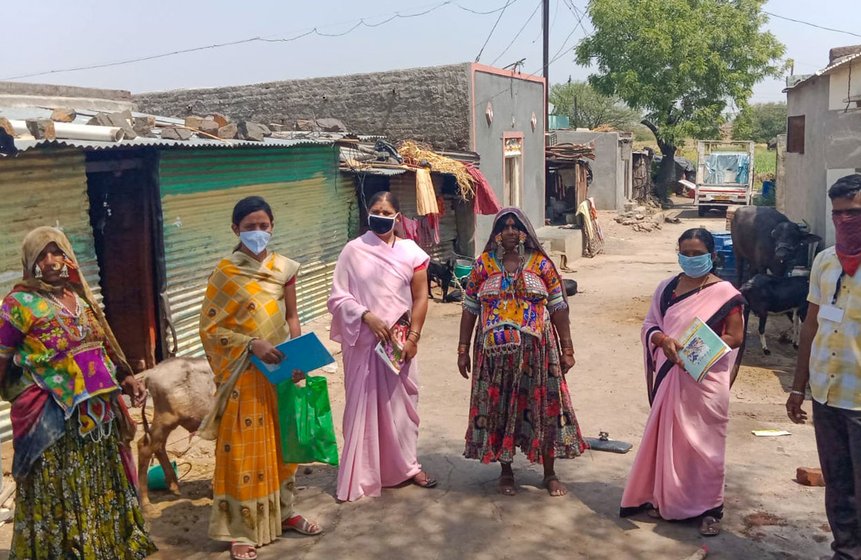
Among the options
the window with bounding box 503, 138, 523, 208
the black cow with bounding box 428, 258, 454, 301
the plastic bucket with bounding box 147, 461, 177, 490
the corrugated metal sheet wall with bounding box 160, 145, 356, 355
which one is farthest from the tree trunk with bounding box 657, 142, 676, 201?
the plastic bucket with bounding box 147, 461, 177, 490

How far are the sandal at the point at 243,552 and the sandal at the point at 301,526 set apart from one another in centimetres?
30

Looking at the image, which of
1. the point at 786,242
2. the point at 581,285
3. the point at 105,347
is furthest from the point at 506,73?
the point at 105,347

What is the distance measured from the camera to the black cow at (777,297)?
8883 mm

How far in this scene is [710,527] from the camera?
4.00 metres

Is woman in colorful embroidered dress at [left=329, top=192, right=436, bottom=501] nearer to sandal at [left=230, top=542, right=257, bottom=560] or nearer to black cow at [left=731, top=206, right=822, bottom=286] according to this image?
sandal at [left=230, top=542, right=257, bottom=560]

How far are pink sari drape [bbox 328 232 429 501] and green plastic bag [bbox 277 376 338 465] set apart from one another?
0.50 metres

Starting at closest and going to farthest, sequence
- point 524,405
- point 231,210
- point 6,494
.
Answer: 1. point 524,405
2. point 6,494
3. point 231,210

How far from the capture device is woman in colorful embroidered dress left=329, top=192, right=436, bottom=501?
14.9 feet

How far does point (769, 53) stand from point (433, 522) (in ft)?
96.1

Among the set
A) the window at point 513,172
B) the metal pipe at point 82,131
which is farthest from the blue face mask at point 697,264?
the window at point 513,172

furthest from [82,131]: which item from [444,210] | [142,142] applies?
[444,210]

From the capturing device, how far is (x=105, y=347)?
374 centimetres

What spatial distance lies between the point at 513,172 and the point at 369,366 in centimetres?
1287

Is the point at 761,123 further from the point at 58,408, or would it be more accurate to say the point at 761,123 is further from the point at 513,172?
the point at 58,408
